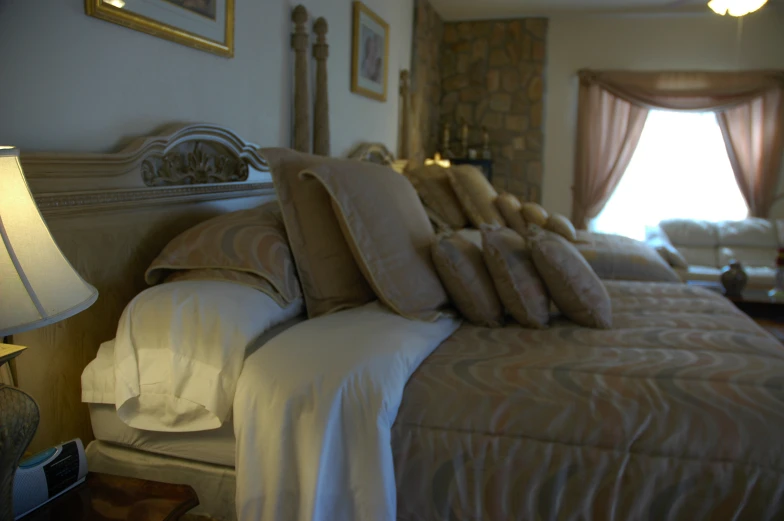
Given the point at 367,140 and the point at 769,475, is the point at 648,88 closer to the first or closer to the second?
the point at 367,140

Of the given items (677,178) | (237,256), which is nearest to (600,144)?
(677,178)

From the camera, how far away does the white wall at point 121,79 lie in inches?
50.9

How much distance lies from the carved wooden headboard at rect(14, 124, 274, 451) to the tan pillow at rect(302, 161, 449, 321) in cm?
35

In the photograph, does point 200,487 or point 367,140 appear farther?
point 367,140

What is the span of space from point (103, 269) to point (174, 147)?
411mm

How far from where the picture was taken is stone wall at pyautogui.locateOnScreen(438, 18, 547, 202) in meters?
5.57

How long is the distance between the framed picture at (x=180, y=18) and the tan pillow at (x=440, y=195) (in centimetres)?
178

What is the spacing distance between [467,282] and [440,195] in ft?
6.45

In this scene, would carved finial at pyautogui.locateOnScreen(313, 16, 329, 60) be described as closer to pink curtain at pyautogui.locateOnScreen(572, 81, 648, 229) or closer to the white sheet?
the white sheet

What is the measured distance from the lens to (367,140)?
143 inches

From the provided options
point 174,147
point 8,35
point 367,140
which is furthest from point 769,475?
point 367,140

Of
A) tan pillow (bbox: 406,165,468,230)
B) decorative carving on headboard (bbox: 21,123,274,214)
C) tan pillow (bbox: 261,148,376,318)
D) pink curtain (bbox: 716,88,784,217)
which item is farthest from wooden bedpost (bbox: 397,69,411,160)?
pink curtain (bbox: 716,88,784,217)

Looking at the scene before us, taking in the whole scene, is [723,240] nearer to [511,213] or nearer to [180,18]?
[511,213]

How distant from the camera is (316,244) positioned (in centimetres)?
171
